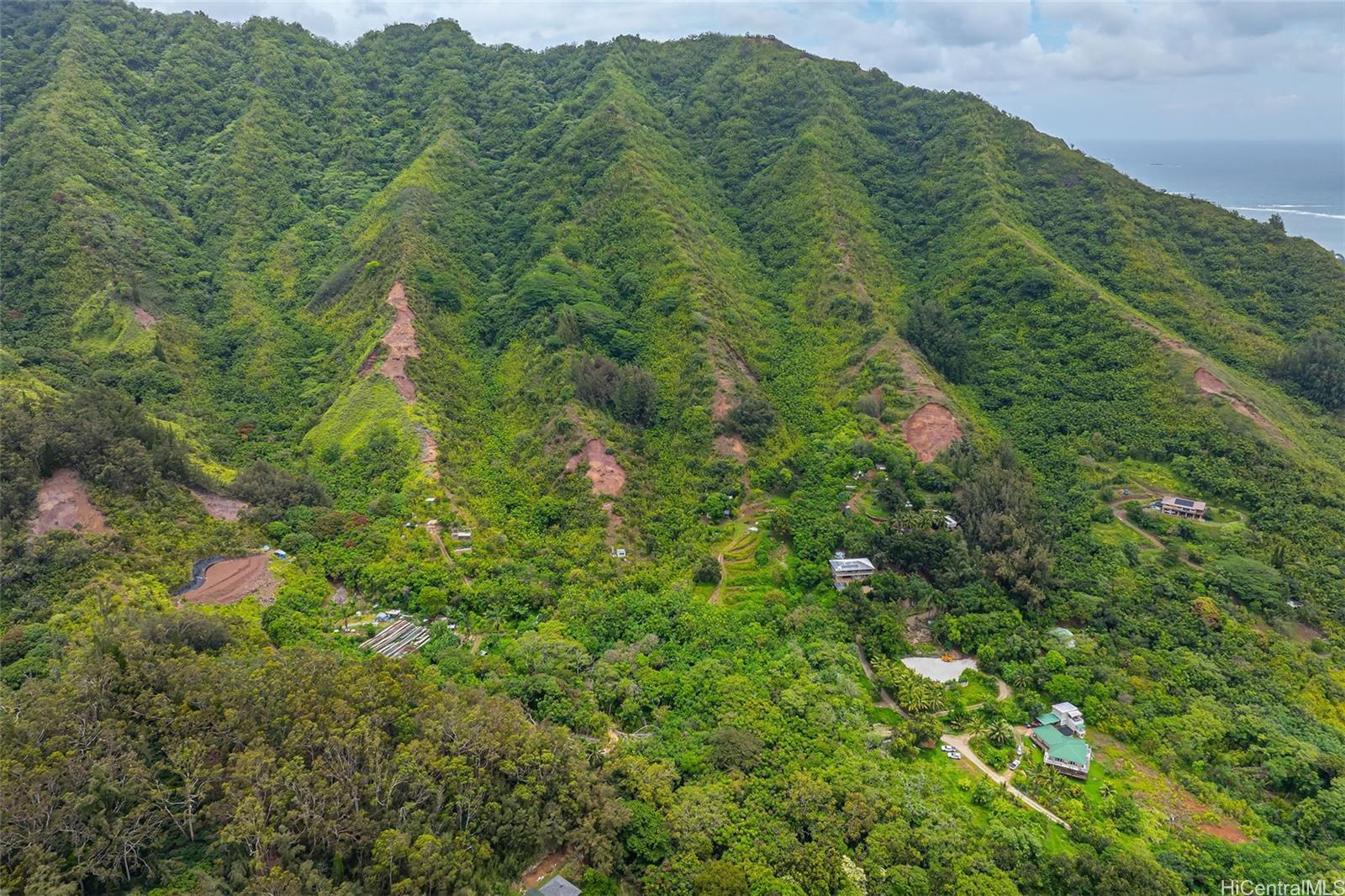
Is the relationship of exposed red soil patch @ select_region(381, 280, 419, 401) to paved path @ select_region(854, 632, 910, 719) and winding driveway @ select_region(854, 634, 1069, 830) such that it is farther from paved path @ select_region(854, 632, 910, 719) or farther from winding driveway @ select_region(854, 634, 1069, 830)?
winding driveway @ select_region(854, 634, 1069, 830)

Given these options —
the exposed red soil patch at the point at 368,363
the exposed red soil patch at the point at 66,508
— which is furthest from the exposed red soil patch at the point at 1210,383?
the exposed red soil patch at the point at 66,508

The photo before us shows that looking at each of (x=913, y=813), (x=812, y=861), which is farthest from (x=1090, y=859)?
(x=812, y=861)

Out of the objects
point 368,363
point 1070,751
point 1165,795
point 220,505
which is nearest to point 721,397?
point 368,363

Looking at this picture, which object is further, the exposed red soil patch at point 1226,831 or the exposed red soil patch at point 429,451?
the exposed red soil patch at point 429,451

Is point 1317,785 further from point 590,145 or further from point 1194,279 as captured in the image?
point 590,145

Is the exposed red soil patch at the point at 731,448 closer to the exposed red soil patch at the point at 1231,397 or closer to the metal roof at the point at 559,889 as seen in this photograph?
the metal roof at the point at 559,889

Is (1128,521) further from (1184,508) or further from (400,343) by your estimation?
(400,343)

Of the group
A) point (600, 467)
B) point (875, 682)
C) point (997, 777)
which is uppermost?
point (600, 467)
